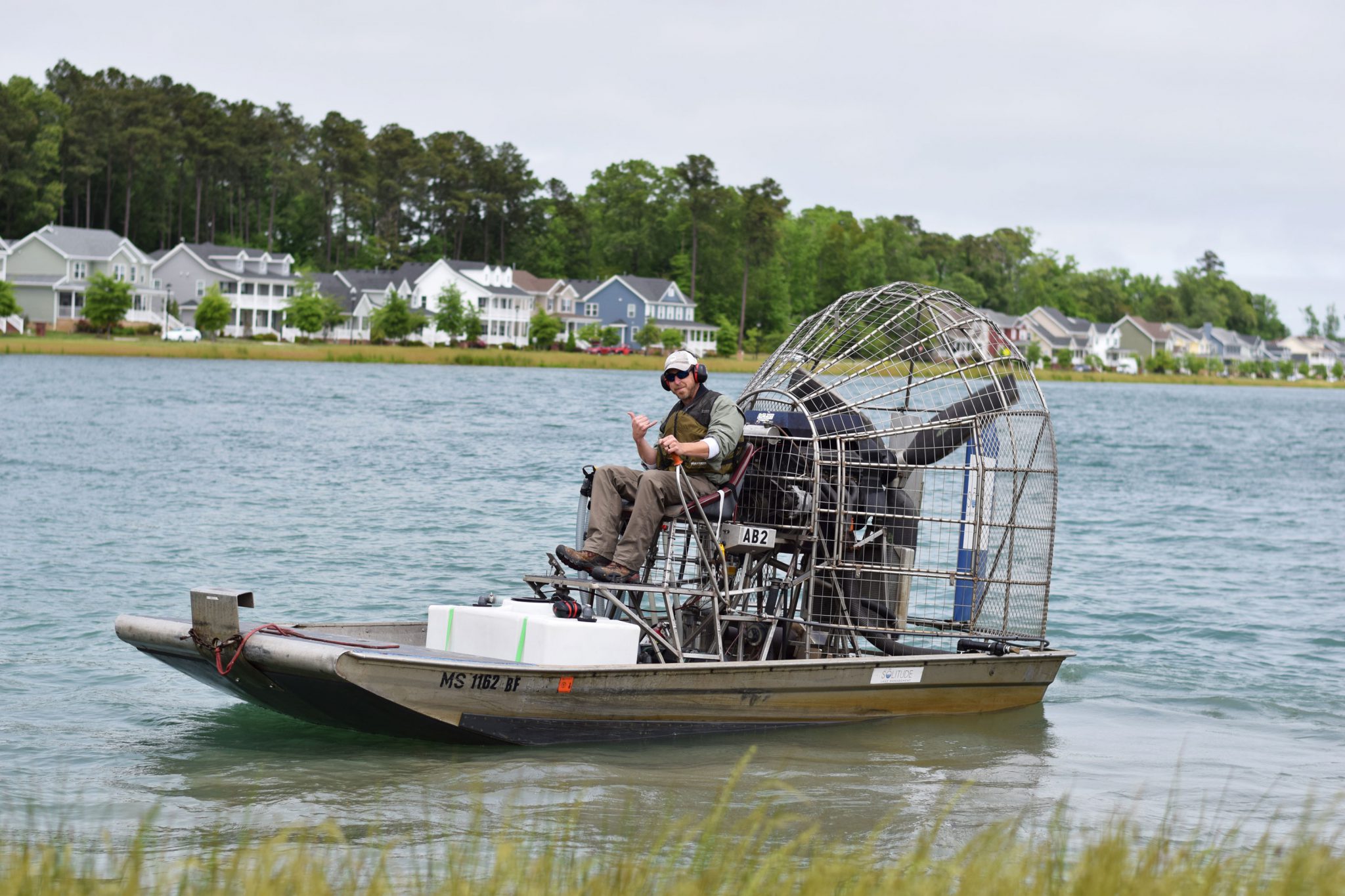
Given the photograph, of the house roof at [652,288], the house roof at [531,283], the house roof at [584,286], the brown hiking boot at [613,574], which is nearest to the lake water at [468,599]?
the brown hiking boot at [613,574]

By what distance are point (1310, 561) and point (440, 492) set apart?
1572 cm

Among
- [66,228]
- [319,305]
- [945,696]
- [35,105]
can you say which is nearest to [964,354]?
[945,696]

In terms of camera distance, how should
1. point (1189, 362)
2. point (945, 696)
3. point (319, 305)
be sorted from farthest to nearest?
point (1189, 362) < point (319, 305) < point (945, 696)

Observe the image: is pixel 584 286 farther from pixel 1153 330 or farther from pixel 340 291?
pixel 1153 330

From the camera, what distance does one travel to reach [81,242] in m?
102

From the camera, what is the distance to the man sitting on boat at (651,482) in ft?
33.4

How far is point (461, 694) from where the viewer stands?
363 inches

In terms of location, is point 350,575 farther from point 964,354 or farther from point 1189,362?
point 1189,362

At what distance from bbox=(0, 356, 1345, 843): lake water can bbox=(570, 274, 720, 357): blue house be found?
279 feet

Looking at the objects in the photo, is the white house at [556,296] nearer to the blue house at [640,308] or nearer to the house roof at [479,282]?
the blue house at [640,308]

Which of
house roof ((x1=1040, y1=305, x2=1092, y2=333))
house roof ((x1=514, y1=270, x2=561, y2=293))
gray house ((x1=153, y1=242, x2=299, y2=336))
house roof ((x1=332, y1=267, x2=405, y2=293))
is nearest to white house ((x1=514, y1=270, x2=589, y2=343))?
house roof ((x1=514, y1=270, x2=561, y2=293))

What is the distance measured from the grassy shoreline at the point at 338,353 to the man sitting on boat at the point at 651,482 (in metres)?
72.4

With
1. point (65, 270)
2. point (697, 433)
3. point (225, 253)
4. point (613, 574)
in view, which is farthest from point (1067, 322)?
point (613, 574)

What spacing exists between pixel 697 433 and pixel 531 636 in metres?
Result: 2.05
